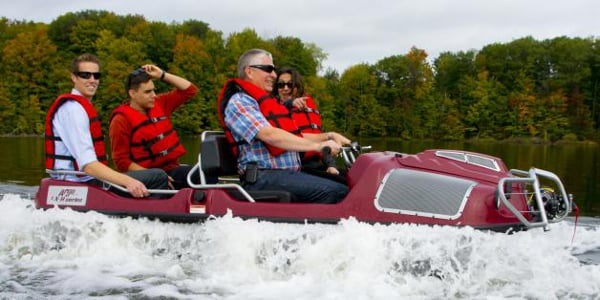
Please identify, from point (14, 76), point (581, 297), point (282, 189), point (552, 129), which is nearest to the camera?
point (581, 297)

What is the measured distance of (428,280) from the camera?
426cm

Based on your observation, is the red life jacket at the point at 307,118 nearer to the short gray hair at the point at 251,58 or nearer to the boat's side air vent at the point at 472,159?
the short gray hair at the point at 251,58

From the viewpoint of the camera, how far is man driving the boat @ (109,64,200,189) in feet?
19.4

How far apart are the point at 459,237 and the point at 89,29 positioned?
55.2 metres

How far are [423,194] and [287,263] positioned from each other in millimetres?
1132

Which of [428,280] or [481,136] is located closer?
[428,280]

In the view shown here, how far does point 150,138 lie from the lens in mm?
6000

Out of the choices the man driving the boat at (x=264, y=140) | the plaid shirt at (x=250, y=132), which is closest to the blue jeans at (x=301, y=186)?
the man driving the boat at (x=264, y=140)

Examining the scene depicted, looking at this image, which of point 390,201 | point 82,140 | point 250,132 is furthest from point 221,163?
point 390,201

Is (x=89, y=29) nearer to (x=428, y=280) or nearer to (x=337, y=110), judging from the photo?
(x=337, y=110)

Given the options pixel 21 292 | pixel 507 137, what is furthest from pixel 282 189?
pixel 507 137

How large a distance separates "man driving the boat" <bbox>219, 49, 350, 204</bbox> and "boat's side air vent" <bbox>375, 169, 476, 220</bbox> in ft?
1.64

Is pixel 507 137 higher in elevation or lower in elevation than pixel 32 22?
lower

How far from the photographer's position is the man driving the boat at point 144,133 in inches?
233
